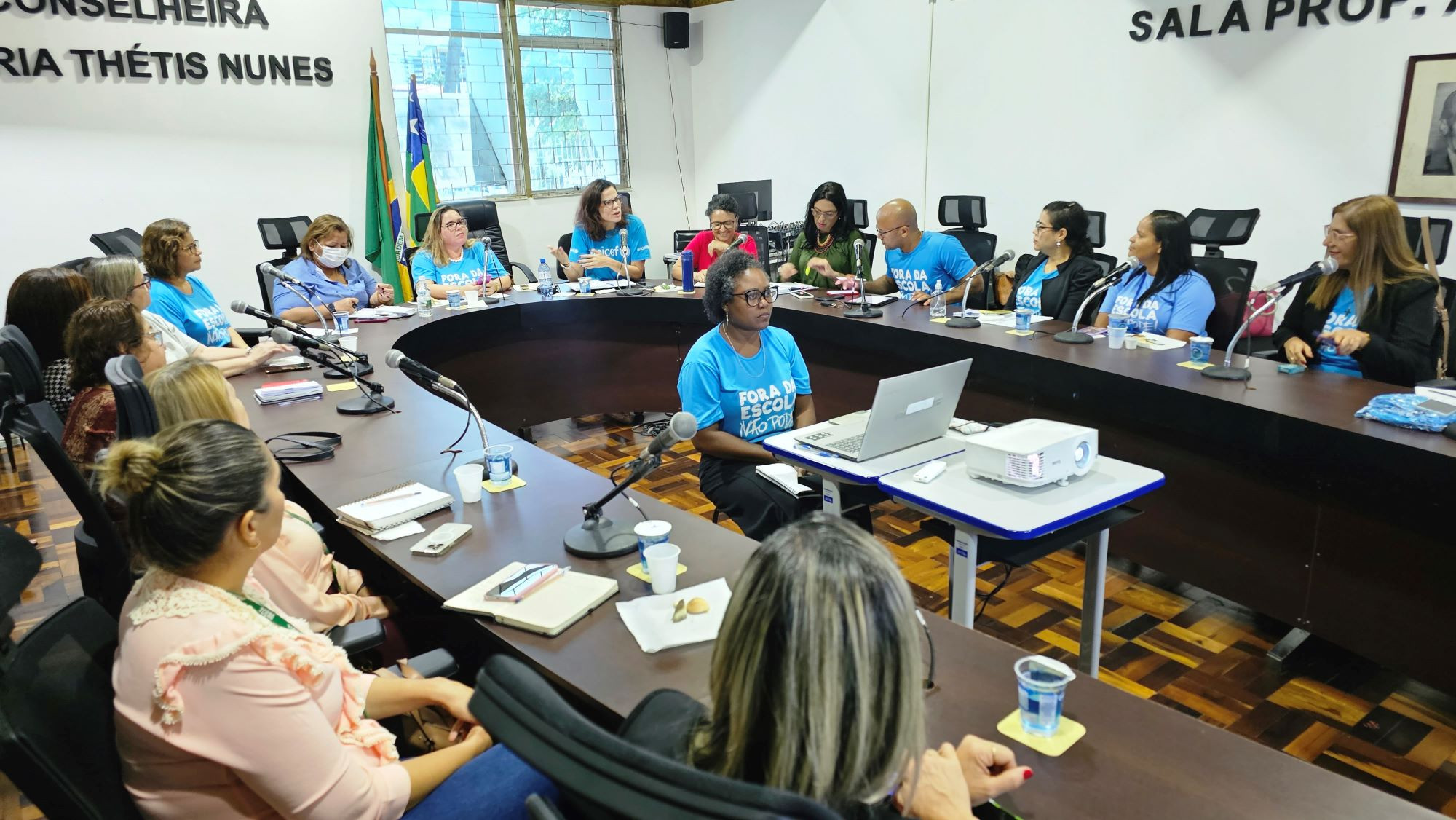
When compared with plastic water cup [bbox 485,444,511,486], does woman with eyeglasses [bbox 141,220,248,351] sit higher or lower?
higher

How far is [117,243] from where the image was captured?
500 cm

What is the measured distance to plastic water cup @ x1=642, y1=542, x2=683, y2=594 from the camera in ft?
5.54

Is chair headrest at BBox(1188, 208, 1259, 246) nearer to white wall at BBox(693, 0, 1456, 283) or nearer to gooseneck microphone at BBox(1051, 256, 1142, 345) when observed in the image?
gooseneck microphone at BBox(1051, 256, 1142, 345)

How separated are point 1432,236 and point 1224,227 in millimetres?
790

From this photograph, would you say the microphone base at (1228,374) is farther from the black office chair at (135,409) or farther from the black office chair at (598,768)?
the black office chair at (135,409)

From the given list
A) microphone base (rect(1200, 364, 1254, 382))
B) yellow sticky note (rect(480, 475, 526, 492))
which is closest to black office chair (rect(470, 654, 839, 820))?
yellow sticky note (rect(480, 475, 526, 492))

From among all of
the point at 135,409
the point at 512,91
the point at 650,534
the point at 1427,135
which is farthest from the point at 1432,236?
the point at 512,91

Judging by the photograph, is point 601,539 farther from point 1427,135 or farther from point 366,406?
point 1427,135

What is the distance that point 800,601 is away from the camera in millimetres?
845

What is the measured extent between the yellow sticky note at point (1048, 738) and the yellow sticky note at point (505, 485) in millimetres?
1398

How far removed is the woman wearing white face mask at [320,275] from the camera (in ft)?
14.9

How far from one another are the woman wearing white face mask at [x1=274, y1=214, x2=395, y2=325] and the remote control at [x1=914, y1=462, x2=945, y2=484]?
3406mm

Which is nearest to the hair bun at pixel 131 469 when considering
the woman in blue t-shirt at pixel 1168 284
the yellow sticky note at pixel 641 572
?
the yellow sticky note at pixel 641 572

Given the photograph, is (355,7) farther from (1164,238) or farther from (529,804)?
(529,804)
